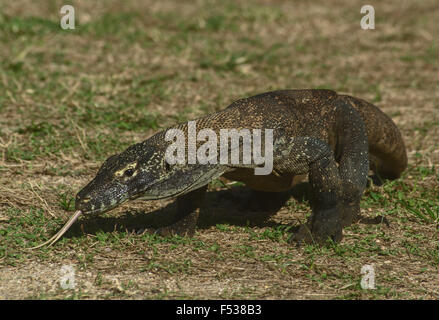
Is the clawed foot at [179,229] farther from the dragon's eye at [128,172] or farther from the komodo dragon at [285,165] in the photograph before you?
the dragon's eye at [128,172]

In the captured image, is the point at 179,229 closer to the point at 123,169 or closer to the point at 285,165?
the point at 123,169

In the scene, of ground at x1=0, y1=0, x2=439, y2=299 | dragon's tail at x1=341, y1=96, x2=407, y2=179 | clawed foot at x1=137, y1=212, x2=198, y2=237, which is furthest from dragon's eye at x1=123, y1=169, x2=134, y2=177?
dragon's tail at x1=341, y1=96, x2=407, y2=179

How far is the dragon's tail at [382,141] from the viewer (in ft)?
17.3

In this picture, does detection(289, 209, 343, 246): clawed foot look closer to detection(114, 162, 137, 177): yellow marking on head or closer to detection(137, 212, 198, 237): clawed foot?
detection(137, 212, 198, 237): clawed foot

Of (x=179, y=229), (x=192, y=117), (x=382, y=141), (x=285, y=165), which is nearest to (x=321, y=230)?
(x=285, y=165)

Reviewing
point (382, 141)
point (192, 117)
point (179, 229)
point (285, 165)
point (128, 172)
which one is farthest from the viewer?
point (192, 117)

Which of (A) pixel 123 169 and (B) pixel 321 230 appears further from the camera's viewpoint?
(B) pixel 321 230

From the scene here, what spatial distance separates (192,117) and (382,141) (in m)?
2.12

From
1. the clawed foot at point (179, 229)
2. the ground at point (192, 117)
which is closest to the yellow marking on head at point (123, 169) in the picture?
the ground at point (192, 117)

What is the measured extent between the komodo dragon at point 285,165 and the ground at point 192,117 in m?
0.22

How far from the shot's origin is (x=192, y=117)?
6.86m

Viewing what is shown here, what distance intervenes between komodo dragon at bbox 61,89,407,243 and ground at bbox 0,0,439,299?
0.72 ft

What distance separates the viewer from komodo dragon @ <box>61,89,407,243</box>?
4.11m
